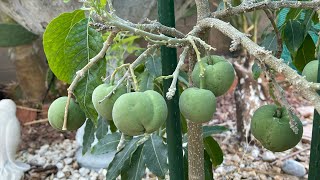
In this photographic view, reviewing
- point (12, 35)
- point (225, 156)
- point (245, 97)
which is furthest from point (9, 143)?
point (245, 97)

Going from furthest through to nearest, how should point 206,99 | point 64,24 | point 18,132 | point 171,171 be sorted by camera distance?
1. point 18,132
2. point 171,171
3. point 64,24
4. point 206,99

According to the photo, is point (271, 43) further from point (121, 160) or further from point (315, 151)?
point (121, 160)

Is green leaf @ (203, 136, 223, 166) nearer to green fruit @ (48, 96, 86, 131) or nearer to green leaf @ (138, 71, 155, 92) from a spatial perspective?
green leaf @ (138, 71, 155, 92)

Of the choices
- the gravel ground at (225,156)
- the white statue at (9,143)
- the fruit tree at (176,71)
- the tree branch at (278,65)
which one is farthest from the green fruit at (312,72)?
the white statue at (9,143)

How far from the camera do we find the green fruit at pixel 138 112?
0.46 meters

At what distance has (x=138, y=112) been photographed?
1.50ft

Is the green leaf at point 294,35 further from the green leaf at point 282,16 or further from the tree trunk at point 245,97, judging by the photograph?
the tree trunk at point 245,97

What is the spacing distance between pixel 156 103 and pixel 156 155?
45cm

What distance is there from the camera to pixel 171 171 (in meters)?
0.72

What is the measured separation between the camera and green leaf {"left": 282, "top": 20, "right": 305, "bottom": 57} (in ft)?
2.40

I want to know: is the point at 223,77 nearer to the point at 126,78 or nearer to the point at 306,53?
the point at 126,78

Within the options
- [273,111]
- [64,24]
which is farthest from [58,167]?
[273,111]

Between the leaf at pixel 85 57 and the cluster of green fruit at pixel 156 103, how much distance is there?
0.07 m

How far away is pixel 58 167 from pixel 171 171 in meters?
1.38
